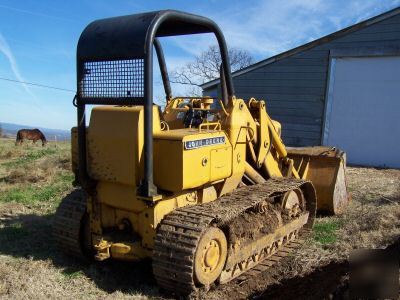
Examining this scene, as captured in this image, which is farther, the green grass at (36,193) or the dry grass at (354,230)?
the green grass at (36,193)

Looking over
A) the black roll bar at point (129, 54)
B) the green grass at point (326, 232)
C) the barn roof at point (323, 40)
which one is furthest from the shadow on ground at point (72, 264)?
the barn roof at point (323, 40)

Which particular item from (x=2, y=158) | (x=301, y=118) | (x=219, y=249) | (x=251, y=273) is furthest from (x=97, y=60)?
(x=2, y=158)

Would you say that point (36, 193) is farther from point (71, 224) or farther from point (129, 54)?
point (129, 54)

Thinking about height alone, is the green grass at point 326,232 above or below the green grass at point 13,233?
above

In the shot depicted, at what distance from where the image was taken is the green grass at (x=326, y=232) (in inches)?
258

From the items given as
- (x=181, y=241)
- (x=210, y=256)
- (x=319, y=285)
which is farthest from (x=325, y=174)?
(x=181, y=241)

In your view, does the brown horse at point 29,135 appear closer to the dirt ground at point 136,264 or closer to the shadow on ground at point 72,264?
the dirt ground at point 136,264

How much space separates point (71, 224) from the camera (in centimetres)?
530

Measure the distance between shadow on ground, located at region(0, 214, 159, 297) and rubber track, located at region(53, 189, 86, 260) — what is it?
0.60ft

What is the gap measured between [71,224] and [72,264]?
0.49 m

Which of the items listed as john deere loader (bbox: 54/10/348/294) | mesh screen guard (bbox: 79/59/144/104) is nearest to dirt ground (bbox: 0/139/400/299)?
john deere loader (bbox: 54/10/348/294)

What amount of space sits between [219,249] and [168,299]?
27.0 inches

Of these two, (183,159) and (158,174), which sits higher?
(183,159)

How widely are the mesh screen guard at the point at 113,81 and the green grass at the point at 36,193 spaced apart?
14.7ft
